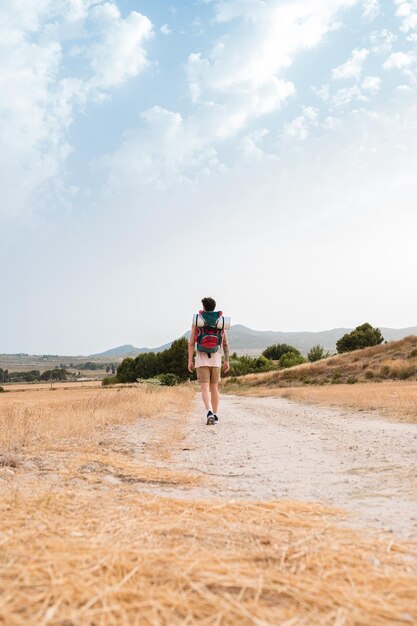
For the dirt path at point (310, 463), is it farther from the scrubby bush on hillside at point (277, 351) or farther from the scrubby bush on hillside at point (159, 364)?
the scrubby bush on hillside at point (277, 351)

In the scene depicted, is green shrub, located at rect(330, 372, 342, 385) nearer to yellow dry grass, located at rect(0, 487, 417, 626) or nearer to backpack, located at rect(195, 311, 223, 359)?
backpack, located at rect(195, 311, 223, 359)

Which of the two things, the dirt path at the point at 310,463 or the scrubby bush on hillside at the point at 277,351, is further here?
the scrubby bush on hillside at the point at 277,351

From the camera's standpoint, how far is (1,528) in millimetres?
2719

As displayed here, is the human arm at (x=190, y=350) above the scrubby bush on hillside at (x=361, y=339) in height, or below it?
below

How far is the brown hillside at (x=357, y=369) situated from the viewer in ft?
145

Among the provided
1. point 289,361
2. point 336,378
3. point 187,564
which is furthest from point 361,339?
point 187,564

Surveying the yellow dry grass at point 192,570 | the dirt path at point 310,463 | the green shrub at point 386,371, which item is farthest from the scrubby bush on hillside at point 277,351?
the yellow dry grass at point 192,570

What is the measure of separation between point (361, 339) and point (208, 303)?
73.4 m

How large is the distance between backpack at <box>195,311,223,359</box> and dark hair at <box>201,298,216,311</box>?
19 centimetres

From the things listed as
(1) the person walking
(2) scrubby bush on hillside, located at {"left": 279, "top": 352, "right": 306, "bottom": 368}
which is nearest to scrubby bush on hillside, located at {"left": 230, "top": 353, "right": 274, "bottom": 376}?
(2) scrubby bush on hillside, located at {"left": 279, "top": 352, "right": 306, "bottom": 368}

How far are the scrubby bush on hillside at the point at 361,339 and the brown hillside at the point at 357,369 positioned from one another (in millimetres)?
22475

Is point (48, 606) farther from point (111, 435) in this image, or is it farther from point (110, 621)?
point (111, 435)

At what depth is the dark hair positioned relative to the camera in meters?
10.4

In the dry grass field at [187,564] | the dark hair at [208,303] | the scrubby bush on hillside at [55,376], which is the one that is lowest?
the scrubby bush on hillside at [55,376]
